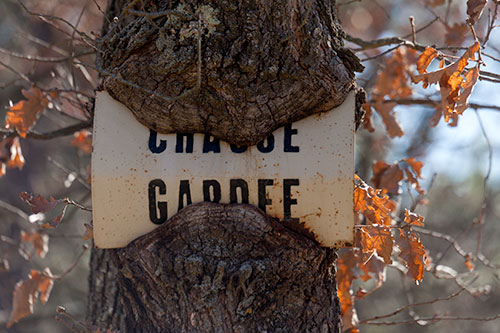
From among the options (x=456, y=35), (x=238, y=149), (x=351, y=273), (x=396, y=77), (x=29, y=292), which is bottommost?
(x=29, y=292)

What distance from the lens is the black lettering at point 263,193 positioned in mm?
1689

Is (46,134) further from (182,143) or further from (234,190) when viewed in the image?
(234,190)

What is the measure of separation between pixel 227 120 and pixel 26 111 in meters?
1.25

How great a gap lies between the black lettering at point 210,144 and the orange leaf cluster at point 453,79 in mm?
643

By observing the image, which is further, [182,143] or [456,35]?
[456,35]

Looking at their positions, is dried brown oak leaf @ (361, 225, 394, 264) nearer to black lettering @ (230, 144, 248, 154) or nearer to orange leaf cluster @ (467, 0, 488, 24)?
black lettering @ (230, 144, 248, 154)

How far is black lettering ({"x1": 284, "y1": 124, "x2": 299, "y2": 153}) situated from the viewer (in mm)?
1701

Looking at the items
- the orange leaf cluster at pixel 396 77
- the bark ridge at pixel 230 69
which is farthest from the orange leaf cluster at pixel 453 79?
the orange leaf cluster at pixel 396 77

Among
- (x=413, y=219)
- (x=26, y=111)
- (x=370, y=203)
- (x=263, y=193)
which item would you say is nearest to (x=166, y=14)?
(x=263, y=193)

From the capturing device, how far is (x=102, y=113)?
1746 millimetres

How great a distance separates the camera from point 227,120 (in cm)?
166

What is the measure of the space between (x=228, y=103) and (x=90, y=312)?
1.27 m

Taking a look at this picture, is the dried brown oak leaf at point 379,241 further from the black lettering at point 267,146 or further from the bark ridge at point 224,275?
the black lettering at point 267,146

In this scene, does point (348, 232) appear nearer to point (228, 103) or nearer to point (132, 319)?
point (228, 103)
